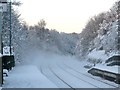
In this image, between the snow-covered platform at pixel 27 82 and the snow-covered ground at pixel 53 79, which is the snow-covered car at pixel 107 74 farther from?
the snow-covered platform at pixel 27 82

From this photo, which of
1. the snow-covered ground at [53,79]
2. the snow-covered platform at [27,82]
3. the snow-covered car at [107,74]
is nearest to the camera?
the snow-covered platform at [27,82]

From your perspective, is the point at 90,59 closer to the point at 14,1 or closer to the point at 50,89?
the point at 14,1

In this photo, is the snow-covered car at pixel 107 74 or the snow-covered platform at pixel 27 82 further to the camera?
the snow-covered car at pixel 107 74

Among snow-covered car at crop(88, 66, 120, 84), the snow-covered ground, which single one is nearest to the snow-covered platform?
the snow-covered ground

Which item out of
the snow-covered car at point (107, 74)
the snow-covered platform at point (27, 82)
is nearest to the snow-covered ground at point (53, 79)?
the snow-covered platform at point (27, 82)

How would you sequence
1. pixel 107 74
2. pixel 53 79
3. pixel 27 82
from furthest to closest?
pixel 53 79 < pixel 107 74 < pixel 27 82

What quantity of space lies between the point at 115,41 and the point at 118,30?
3550mm

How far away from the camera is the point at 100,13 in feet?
357

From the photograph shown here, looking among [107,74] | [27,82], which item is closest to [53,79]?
[107,74]

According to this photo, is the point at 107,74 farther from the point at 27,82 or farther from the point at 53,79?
the point at 27,82

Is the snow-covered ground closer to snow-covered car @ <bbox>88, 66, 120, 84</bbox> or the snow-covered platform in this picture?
the snow-covered platform

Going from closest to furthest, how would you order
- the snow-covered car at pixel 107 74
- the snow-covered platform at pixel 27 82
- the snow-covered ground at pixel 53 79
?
1. the snow-covered platform at pixel 27 82
2. the snow-covered ground at pixel 53 79
3. the snow-covered car at pixel 107 74

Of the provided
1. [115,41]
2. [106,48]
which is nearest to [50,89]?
[115,41]

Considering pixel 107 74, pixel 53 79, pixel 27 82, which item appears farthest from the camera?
pixel 53 79
